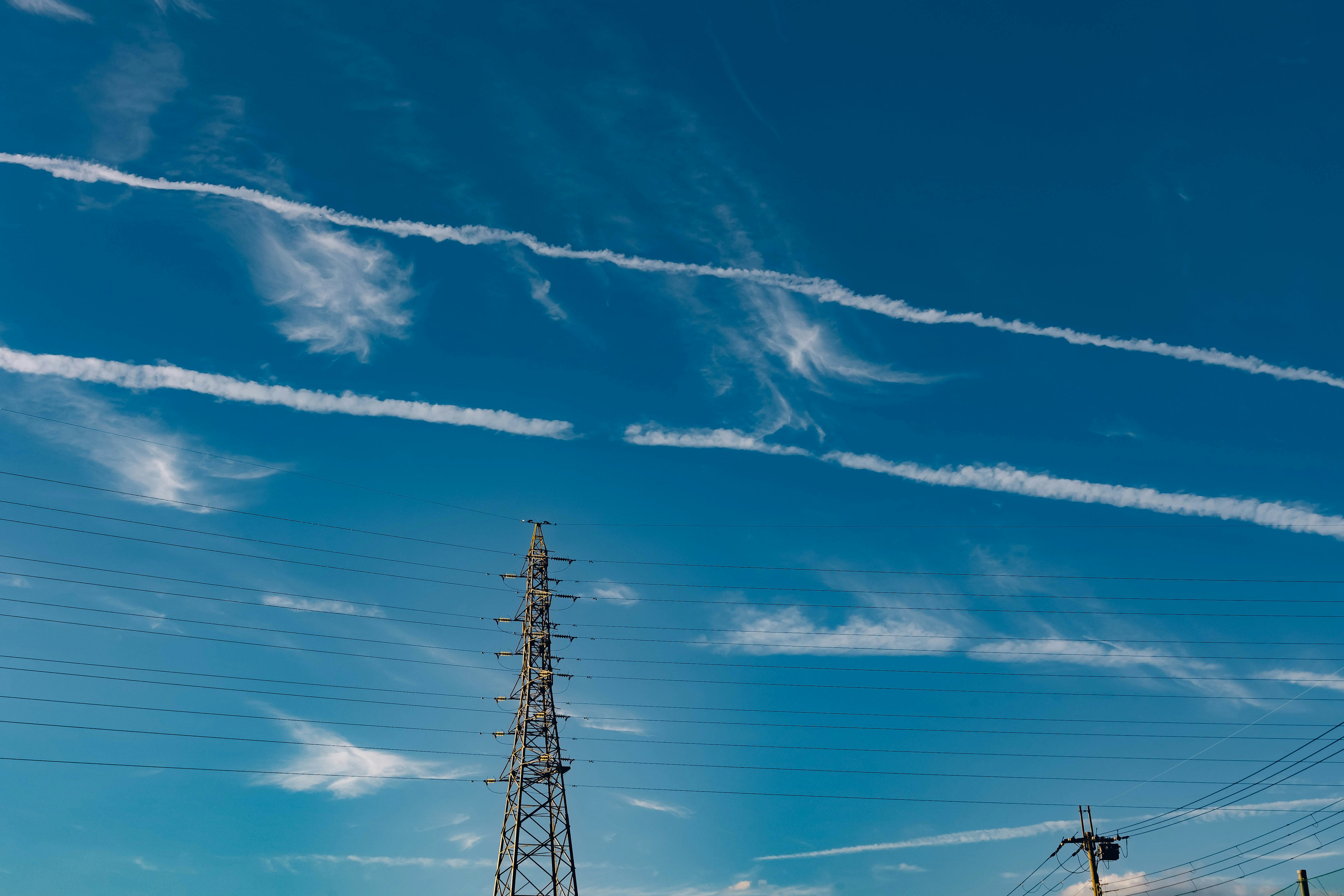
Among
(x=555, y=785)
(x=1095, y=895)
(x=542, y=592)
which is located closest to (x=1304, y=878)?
(x=1095, y=895)

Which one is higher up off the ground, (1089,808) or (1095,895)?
(1089,808)

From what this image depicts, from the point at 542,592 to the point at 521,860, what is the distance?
15177 millimetres

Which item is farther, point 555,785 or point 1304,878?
point 555,785

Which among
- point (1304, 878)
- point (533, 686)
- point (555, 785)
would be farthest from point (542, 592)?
point (1304, 878)

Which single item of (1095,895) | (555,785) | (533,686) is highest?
(533,686)

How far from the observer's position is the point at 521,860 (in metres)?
50.4

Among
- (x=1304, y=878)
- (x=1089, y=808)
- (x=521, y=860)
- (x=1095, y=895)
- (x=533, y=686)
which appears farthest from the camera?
(x=1089, y=808)

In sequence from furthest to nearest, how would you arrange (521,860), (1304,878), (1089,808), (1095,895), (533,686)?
(1089,808) → (1095,895) → (533,686) → (521,860) → (1304,878)

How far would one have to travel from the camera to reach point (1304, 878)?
4447cm

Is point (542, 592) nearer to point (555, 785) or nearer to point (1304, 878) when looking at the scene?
point (555, 785)

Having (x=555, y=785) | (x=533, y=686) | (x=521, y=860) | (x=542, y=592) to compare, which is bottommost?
(x=521, y=860)

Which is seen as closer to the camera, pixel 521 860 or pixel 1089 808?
pixel 521 860

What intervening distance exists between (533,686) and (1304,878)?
3988 cm

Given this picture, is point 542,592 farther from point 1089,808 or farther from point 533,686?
point 1089,808
